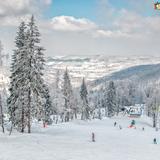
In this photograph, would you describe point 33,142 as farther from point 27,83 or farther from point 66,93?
point 66,93

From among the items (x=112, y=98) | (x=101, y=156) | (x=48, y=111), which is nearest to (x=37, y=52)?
(x=101, y=156)

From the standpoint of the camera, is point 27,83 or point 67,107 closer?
point 27,83

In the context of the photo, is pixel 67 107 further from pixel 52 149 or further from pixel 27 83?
pixel 52 149

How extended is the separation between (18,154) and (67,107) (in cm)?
7084

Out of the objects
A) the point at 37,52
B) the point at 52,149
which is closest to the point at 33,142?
the point at 52,149

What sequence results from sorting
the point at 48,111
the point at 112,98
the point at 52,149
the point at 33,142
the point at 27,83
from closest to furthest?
the point at 52,149
the point at 33,142
the point at 27,83
the point at 48,111
the point at 112,98

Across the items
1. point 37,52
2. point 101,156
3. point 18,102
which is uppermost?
point 37,52

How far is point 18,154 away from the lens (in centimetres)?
2620

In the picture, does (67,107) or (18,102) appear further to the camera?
(67,107)

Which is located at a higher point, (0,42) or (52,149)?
(0,42)

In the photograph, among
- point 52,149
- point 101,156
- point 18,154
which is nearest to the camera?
point 18,154

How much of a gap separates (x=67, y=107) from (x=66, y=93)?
3993mm

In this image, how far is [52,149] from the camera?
3022cm

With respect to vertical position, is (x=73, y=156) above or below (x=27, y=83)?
below
